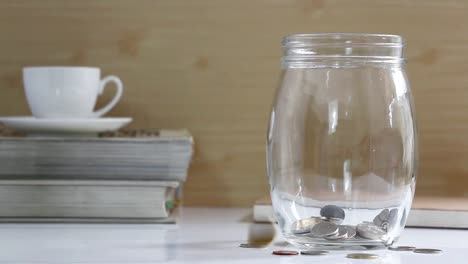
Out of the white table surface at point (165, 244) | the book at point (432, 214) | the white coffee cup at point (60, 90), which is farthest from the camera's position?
the white coffee cup at point (60, 90)

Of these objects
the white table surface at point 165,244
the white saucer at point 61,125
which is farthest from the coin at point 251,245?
the white saucer at point 61,125

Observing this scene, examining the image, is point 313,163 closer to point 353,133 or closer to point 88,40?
point 353,133

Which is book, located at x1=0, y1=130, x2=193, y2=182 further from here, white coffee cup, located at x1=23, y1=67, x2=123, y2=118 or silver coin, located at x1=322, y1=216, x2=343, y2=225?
silver coin, located at x1=322, y1=216, x2=343, y2=225

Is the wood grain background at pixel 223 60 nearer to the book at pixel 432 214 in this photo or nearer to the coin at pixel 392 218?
the book at pixel 432 214

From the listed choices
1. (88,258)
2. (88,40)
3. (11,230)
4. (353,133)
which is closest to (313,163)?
(353,133)

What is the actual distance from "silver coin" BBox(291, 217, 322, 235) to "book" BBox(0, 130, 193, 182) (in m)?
0.21

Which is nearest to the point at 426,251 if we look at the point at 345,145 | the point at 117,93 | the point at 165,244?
the point at 345,145

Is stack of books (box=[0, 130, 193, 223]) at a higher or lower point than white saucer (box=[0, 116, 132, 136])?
lower

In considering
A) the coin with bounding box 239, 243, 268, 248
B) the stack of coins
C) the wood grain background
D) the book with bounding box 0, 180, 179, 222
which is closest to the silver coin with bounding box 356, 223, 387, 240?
the stack of coins

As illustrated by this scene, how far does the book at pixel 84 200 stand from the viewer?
1012 mm

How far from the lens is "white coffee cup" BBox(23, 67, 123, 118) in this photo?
1.10 meters

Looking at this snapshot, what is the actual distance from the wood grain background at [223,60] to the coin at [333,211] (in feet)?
1.27

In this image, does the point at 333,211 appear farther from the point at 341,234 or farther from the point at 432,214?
the point at 432,214

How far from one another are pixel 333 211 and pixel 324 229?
20 mm
